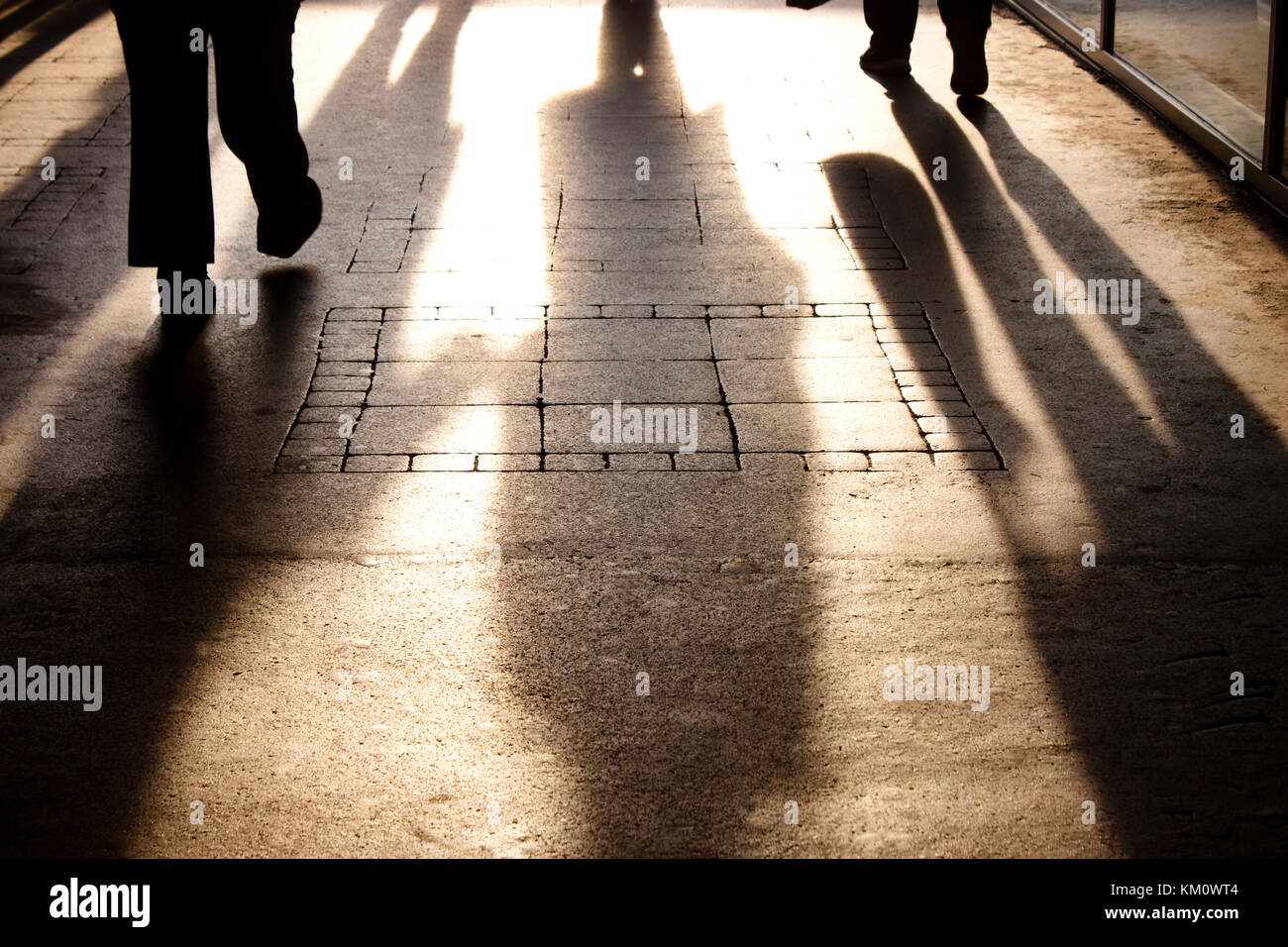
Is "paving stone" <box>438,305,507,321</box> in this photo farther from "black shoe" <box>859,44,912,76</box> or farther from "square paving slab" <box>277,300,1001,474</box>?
"black shoe" <box>859,44,912,76</box>

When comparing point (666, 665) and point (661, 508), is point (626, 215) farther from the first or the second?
point (666, 665)

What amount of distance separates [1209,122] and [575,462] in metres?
4.46

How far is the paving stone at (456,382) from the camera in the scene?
461 cm

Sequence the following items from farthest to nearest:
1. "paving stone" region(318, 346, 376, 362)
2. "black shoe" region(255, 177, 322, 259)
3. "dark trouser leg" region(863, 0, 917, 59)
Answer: "dark trouser leg" region(863, 0, 917, 59) → "black shoe" region(255, 177, 322, 259) → "paving stone" region(318, 346, 376, 362)

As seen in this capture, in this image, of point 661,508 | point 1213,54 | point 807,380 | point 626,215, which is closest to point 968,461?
point 807,380

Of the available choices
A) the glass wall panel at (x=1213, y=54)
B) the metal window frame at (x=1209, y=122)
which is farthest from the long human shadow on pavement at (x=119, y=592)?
the glass wall panel at (x=1213, y=54)

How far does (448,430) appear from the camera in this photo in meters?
4.40

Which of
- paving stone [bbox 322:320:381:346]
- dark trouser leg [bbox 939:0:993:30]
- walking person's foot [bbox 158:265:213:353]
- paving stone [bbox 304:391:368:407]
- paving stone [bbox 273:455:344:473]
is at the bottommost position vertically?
paving stone [bbox 322:320:381:346]

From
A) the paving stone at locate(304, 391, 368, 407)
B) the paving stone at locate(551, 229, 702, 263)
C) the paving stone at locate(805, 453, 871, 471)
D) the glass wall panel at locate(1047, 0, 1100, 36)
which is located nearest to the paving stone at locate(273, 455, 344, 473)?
the paving stone at locate(304, 391, 368, 407)

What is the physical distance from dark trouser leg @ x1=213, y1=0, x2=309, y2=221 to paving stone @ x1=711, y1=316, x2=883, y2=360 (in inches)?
66.6

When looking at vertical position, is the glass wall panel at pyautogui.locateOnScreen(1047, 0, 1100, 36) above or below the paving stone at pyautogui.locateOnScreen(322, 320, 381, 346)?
below

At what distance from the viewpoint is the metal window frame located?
6.36 metres
